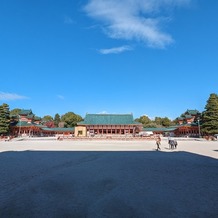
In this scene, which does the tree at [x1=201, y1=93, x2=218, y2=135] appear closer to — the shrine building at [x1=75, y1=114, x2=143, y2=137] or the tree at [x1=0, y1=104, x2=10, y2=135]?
the shrine building at [x1=75, y1=114, x2=143, y2=137]

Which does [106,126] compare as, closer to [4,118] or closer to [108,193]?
[4,118]

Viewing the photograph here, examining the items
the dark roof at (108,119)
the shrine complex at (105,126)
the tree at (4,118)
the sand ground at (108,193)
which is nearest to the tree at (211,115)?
the shrine complex at (105,126)

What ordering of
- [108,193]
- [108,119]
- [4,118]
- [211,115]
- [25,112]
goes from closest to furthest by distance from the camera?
1. [108,193]
2. [211,115]
3. [4,118]
4. [108,119]
5. [25,112]

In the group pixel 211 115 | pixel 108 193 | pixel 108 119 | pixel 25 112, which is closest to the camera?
pixel 108 193

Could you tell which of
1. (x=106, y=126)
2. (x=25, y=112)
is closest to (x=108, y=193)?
(x=106, y=126)

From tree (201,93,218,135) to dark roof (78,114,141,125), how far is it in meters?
20.8

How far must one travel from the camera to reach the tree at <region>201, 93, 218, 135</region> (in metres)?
49.1

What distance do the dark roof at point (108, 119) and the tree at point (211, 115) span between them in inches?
818

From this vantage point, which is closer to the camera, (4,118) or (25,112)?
(4,118)

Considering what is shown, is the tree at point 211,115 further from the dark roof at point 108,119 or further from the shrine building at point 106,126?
the dark roof at point 108,119

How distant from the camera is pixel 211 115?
49844mm

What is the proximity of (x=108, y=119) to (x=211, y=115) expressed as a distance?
29854mm

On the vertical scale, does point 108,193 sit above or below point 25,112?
below

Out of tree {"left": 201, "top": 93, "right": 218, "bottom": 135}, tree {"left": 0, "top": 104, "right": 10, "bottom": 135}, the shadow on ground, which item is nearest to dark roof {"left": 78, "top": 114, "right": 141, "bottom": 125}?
tree {"left": 0, "top": 104, "right": 10, "bottom": 135}
